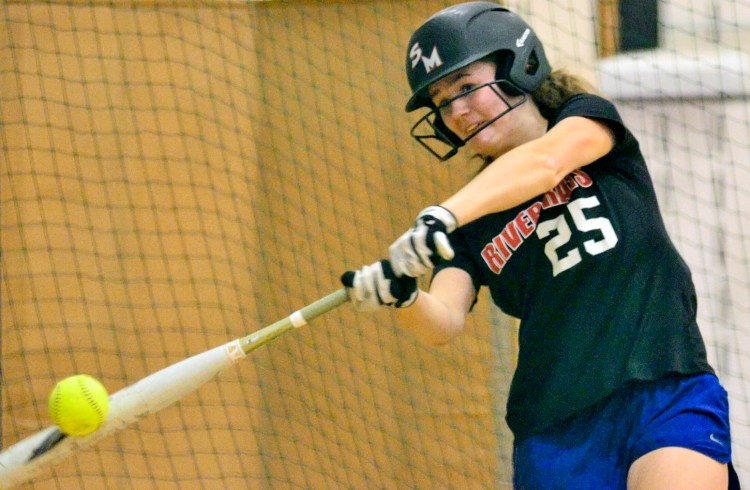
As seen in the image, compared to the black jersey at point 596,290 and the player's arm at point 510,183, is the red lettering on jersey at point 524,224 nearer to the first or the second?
the black jersey at point 596,290

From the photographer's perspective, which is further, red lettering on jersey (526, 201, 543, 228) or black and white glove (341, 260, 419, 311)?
red lettering on jersey (526, 201, 543, 228)

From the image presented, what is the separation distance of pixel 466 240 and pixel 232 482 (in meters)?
1.58

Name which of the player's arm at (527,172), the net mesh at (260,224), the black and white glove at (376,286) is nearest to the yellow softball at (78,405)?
the black and white glove at (376,286)

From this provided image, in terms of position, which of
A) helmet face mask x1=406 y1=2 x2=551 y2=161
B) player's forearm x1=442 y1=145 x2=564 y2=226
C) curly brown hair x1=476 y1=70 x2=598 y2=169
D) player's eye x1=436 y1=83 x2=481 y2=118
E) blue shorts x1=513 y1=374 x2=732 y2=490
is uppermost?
helmet face mask x1=406 y1=2 x2=551 y2=161

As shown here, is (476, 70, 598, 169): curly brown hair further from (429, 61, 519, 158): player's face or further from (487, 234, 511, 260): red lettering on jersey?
(487, 234, 511, 260): red lettering on jersey

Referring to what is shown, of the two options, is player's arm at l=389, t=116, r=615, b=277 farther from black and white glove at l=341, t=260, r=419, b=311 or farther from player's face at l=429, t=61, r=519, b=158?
player's face at l=429, t=61, r=519, b=158

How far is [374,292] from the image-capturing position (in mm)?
1871

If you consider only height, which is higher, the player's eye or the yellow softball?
the player's eye

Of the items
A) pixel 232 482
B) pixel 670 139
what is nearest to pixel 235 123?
pixel 232 482

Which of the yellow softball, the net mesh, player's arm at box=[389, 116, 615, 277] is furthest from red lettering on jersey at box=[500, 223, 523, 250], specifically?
the net mesh

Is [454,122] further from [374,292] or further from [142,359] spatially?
[142,359]

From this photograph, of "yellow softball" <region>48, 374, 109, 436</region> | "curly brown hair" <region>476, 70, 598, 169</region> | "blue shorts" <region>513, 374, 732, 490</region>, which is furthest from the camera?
"curly brown hair" <region>476, 70, 598, 169</region>

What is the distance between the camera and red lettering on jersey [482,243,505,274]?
6.68 feet

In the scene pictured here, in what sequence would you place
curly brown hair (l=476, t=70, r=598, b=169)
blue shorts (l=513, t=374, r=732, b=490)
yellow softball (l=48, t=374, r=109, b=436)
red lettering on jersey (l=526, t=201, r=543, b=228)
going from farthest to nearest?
curly brown hair (l=476, t=70, r=598, b=169) < red lettering on jersey (l=526, t=201, r=543, b=228) < yellow softball (l=48, t=374, r=109, b=436) < blue shorts (l=513, t=374, r=732, b=490)
